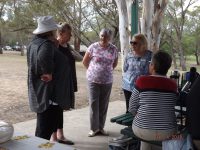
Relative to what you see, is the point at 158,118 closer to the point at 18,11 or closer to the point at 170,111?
the point at 170,111

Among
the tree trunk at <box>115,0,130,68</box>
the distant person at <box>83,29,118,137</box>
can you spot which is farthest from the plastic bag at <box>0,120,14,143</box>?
the tree trunk at <box>115,0,130,68</box>

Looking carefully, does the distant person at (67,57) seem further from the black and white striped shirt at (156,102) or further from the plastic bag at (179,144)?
the plastic bag at (179,144)

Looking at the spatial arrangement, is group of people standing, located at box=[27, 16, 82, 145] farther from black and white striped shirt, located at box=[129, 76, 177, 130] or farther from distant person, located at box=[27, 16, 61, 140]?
black and white striped shirt, located at box=[129, 76, 177, 130]

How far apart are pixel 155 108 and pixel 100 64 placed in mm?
2209

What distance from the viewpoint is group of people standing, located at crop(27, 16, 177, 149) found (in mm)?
3693

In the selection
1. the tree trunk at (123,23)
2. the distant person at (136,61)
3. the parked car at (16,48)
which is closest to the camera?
the distant person at (136,61)

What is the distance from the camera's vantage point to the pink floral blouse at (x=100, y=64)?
5.72 meters

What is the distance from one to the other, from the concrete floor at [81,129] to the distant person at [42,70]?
964 mm

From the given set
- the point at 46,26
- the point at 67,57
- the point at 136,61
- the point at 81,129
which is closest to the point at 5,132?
the point at 46,26

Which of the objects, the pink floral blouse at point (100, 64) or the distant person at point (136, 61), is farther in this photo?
the pink floral blouse at point (100, 64)

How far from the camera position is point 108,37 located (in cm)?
564

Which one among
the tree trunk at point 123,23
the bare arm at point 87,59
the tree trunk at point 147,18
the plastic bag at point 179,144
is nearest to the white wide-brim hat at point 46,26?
the bare arm at point 87,59

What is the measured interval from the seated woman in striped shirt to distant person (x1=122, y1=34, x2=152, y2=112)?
1.54 metres

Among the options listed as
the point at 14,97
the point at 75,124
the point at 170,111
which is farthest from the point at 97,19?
the point at 170,111
